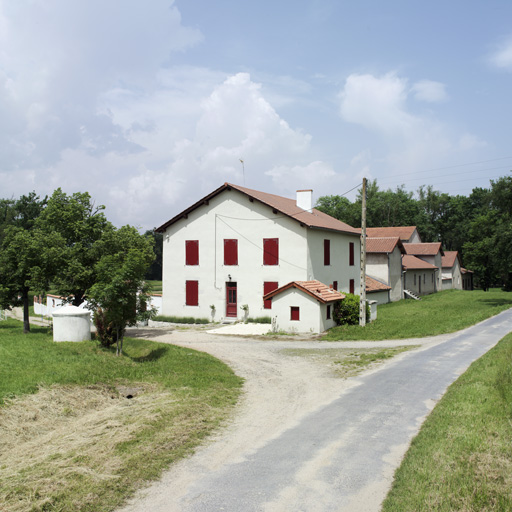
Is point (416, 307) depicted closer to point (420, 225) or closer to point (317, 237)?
point (317, 237)

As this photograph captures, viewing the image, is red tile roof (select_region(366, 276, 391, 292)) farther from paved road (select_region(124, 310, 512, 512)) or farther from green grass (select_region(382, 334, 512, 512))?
green grass (select_region(382, 334, 512, 512))

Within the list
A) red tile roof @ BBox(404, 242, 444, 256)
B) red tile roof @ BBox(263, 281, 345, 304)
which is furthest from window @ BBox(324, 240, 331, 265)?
red tile roof @ BBox(404, 242, 444, 256)

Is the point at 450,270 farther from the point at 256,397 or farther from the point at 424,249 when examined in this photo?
the point at 256,397

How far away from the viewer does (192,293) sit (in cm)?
3362

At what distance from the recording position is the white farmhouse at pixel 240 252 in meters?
31.0

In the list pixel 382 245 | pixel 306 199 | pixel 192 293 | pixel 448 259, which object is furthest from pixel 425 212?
pixel 192 293

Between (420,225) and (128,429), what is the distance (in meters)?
85.4

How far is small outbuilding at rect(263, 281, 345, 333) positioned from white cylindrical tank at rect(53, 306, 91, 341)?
424 inches

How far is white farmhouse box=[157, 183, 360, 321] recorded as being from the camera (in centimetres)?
3103

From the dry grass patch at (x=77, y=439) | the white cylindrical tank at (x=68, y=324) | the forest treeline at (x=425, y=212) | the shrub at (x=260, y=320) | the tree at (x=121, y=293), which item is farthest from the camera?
the forest treeline at (x=425, y=212)

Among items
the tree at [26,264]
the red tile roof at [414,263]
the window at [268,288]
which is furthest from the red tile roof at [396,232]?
the tree at [26,264]

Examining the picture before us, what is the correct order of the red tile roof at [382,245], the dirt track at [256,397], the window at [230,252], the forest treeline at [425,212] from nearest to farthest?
the dirt track at [256,397] < the window at [230,252] < the red tile roof at [382,245] < the forest treeline at [425,212]

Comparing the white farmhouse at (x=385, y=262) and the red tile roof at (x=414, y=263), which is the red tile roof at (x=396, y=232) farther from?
the white farmhouse at (x=385, y=262)

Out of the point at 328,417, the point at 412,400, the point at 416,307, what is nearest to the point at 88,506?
the point at 328,417
